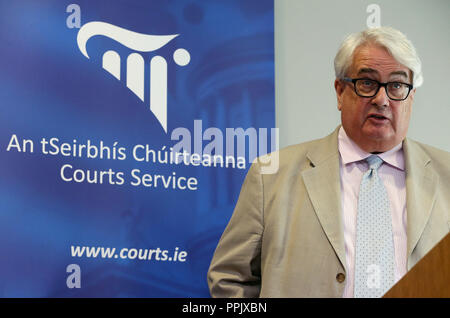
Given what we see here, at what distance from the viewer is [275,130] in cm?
366

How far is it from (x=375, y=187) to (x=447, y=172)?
A: 1.11ft

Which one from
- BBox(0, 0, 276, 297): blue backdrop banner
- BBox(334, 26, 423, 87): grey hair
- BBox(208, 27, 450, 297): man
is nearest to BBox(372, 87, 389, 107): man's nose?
BBox(208, 27, 450, 297): man

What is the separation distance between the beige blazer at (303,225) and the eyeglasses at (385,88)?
0.20m

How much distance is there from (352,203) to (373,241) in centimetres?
18

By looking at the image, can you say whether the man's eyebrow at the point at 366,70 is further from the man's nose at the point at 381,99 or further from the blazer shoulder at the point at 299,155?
the blazer shoulder at the point at 299,155

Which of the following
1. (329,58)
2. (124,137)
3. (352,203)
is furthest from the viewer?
(329,58)

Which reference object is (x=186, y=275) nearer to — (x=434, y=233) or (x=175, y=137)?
(x=175, y=137)

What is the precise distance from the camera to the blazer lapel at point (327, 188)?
8.60 ft

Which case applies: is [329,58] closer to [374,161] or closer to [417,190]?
[374,161]

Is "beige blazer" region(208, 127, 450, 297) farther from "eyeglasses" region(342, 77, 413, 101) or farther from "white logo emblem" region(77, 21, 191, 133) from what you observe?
"white logo emblem" region(77, 21, 191, 133)

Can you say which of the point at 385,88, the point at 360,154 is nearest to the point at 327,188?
the point at 360,154

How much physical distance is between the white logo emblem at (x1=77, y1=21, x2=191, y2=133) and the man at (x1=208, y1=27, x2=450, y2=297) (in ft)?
2.66

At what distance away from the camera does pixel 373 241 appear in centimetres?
261
